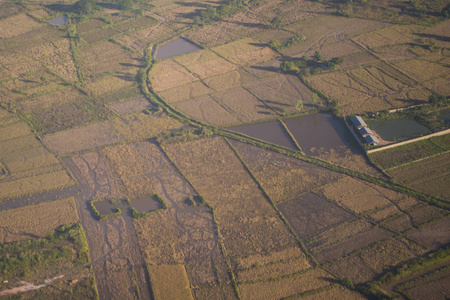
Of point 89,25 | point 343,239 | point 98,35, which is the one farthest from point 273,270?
point 89,25

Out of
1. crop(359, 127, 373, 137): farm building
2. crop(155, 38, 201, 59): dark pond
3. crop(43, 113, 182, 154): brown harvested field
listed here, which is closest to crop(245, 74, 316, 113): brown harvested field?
crop(359, 127, 373, 137): farm building

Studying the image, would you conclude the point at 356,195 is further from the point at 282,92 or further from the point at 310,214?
the point at 282,92

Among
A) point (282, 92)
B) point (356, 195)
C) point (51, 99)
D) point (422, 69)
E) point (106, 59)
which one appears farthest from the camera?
point (106, 59)

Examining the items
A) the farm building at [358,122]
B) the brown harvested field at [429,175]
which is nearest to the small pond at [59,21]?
the farm building at [358,122]

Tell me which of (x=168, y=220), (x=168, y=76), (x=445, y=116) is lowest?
(x=168, y=220)

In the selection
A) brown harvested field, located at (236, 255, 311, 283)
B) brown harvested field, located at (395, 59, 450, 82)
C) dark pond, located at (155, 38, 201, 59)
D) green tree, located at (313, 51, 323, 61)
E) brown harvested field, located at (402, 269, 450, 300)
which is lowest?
brown harvested field, located at (402, 269, 450, 300)

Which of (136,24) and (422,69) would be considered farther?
(136,24)

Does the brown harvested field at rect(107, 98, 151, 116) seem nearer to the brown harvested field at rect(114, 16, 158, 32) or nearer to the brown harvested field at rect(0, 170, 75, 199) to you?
the brown harvested field at rect(0, 170, 75, 199)
